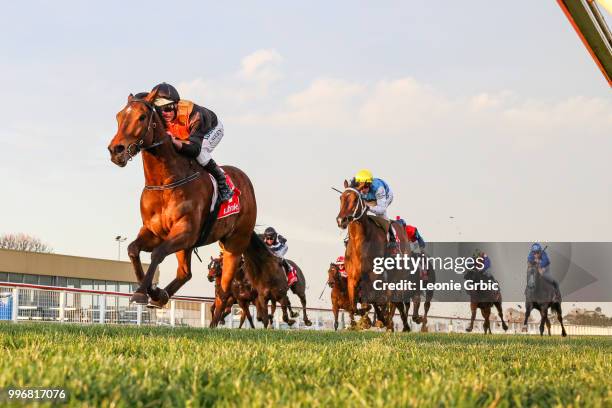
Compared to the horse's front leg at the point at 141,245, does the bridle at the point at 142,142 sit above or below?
above

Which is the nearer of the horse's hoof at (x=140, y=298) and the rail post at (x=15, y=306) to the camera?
the horse's hoof at (x=140, y=298)

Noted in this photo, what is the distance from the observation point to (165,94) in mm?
9062

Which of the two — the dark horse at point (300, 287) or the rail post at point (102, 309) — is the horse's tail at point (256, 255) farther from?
the dark horse at point (300, 287)

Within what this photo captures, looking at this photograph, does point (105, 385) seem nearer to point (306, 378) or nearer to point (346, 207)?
point (306, 378)

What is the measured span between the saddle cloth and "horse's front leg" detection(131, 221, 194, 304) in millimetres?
995

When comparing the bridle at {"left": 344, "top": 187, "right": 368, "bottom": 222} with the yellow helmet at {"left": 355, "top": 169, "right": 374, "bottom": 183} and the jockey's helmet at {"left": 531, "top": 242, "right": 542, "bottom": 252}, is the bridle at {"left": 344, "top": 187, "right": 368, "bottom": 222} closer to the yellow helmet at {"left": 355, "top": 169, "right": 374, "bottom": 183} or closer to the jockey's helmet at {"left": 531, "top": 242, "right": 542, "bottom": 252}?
the yellow helmet at {"left": 355, "top": 169, "right": 374, "bottom": 183}

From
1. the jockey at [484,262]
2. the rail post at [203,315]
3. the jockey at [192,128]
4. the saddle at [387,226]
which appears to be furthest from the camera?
the jockey at [484,262]

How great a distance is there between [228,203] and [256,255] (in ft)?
10.5

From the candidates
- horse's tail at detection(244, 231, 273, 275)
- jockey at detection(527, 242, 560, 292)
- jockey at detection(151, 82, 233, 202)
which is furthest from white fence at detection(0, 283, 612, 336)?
jockey at detection(151, 82, 233, 202)

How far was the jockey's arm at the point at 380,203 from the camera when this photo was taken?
14.2m

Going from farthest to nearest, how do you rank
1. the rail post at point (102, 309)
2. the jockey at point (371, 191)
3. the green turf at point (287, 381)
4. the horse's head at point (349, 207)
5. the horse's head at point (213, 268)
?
the horse's head at point (213, 268) → the rail post at point (102, 309) → the jockey at point (371, 191) → the horse's head at point (349, 207) → the green turf at point (287, 381)

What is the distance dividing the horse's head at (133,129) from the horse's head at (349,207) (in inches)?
190

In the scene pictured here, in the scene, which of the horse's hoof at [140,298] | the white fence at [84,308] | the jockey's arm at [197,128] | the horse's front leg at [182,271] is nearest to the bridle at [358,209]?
the jockey's arm at [197,128]

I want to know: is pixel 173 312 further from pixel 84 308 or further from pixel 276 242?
pixel 276 242
